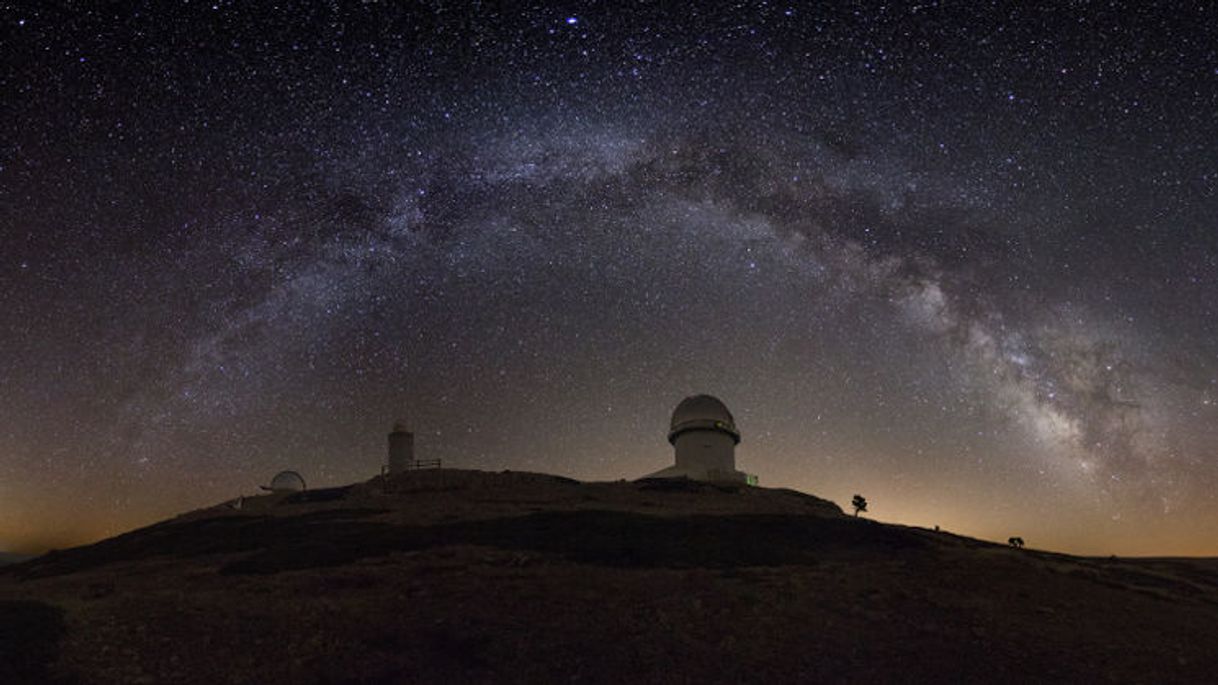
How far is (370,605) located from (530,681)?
20.7 ft

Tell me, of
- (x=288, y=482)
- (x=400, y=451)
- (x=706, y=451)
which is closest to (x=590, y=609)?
(x=706, y=451)

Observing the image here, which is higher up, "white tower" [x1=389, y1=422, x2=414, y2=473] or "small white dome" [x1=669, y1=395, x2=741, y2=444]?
"small white dome" [x1=669, y1=395, x2=741, y2=444]

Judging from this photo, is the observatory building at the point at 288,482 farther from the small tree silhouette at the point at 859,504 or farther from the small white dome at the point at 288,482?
the small tree silhouette at the point at 859,504

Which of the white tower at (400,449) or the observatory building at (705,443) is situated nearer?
the observatory building at (705,443)

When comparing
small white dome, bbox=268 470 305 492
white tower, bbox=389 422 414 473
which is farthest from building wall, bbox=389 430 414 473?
small white dome, bbox=268 470 305 492

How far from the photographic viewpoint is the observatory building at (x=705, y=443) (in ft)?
170

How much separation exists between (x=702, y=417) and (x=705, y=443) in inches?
78.4

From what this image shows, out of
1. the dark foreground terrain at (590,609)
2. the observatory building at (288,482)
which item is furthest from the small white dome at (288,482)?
the dark foreground terrain at (590,609)

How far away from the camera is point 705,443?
173 ft

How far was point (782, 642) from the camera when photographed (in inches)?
655

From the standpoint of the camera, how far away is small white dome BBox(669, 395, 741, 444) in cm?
5325

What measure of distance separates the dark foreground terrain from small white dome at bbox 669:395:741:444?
67.9ft

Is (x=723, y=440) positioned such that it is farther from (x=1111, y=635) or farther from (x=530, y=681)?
(x=530, y=681)

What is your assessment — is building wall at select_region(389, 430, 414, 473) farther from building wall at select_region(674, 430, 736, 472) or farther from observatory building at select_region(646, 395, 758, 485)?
building wall at select_region(674, 430, 736, 472)
